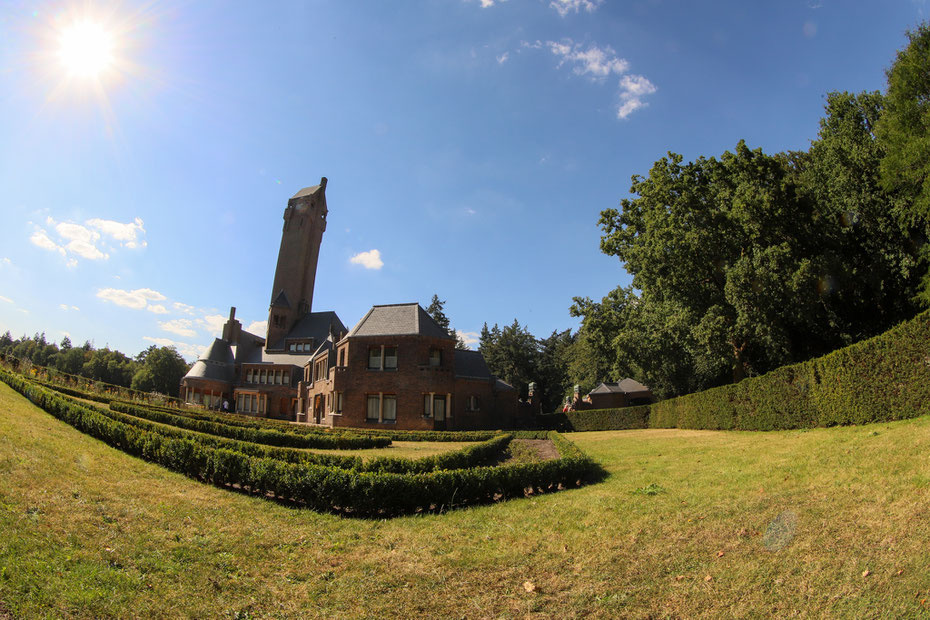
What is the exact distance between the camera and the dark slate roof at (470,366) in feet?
134

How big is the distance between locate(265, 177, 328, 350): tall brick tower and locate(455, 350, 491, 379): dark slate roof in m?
30.0

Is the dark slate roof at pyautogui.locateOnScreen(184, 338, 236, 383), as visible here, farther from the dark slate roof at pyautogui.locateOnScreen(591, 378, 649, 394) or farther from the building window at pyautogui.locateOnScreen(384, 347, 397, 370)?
the dark slate roof at pyautogui.locateOnScreen(591, 378, 649, 394)

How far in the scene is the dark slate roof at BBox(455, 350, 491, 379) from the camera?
40888 mm

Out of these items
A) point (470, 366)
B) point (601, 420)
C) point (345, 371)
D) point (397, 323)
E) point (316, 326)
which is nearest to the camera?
point (345, 371)

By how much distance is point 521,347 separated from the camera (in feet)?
251

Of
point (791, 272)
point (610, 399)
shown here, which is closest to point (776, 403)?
point (791, 272)

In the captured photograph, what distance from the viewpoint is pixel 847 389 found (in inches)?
671

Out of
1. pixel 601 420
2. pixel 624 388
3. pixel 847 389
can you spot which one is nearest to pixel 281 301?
pixel 601 420

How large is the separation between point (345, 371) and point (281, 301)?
31.4 metres

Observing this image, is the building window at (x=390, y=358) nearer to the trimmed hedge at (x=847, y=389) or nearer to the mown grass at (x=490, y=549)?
the trimmed hedge at (x=847, y=389)

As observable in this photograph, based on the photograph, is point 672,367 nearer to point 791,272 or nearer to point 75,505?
point 791,272

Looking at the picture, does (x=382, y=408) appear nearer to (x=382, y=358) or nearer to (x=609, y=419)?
(x=382, y=358)

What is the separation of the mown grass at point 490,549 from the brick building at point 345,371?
2381cm

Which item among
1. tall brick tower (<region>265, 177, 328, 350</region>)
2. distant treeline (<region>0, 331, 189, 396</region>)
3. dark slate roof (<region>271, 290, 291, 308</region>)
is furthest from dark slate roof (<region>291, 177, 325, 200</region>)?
distant treeline (<region>0, 331, 189, 396</region>)
